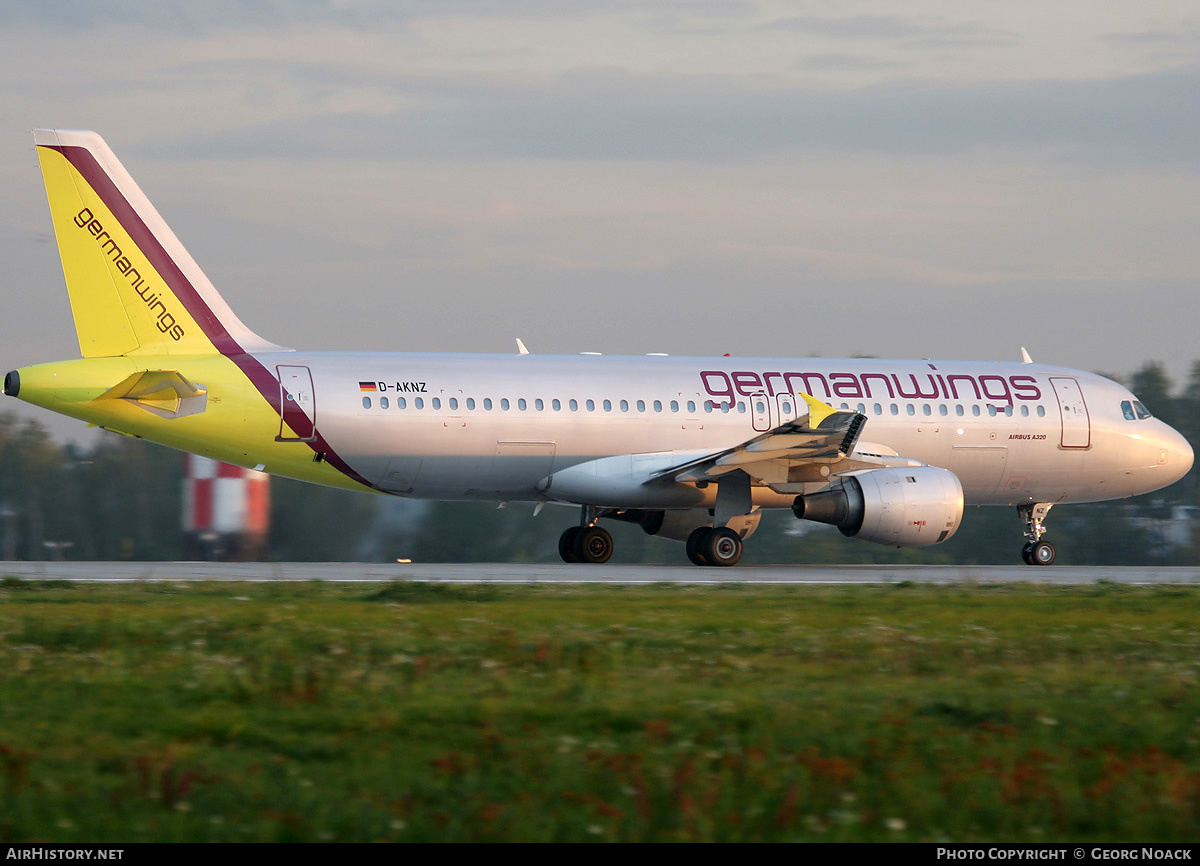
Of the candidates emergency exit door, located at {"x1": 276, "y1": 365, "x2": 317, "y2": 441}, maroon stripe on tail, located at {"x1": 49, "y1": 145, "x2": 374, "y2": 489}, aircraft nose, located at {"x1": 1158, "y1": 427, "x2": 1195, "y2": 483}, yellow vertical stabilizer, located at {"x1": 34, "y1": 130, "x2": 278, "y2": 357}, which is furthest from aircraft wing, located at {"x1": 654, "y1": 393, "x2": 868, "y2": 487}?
aircraft nose, located at {"x1": 1158, "y1": 427, "x2": 1195, "y2": 483}

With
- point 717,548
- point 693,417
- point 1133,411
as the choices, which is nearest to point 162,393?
point 693,417

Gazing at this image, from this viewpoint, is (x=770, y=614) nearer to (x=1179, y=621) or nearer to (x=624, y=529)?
(x=1179, y=621)

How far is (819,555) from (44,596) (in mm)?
59676

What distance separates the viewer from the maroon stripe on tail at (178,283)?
23.5 meters

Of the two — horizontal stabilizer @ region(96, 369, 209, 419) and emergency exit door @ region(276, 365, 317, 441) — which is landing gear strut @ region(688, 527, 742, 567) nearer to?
emergency exit door @ region(276, 365, 317, 441)

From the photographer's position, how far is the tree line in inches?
1935

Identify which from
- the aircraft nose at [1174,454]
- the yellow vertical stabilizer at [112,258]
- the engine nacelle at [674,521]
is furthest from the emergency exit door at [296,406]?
the aircraft nose at [1174,454]

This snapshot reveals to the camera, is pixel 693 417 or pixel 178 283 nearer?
pixel 178 283

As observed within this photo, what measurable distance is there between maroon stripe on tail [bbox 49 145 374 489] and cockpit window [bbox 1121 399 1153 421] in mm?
17246

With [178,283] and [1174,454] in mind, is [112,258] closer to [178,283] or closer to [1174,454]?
[178,283]

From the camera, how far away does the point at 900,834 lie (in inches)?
252

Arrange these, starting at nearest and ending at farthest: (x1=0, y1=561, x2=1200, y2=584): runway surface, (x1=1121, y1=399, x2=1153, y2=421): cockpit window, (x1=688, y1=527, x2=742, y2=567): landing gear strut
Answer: (x1=0, y1=561, x2=1200, y2=584): runway surface → (x1=688, y1=527, x2=742, y2=567): landing gear strut → (x1=1121, y1=399, x2=1153, y2=421): cockpit window

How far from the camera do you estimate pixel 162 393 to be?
22.9 metres

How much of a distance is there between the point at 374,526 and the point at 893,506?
29.1 metres
